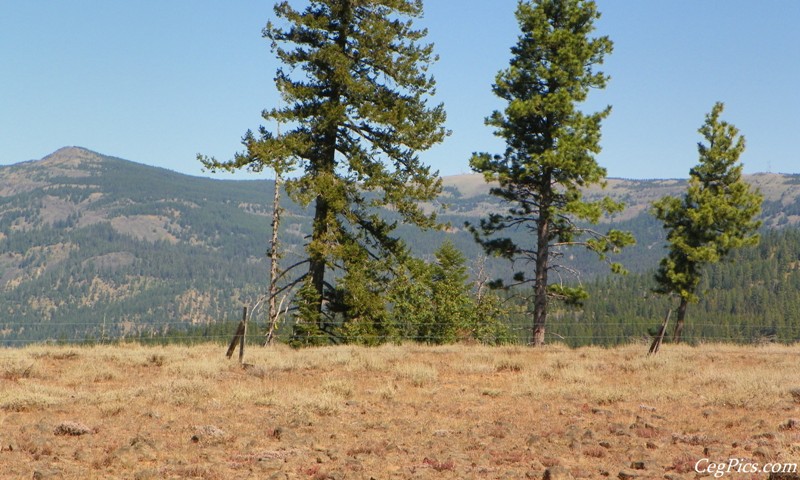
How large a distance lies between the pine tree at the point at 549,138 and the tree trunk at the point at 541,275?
0.13 feet

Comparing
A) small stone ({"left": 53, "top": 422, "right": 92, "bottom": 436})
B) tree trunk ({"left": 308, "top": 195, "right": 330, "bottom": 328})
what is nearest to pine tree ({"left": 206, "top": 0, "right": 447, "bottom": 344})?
tree trunk ({"left": 308, "top": 195, "right": 330, "bottom": 328})

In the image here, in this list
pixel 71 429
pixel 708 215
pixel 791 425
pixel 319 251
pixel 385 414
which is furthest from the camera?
pixel 708 215

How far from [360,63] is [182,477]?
2114 centimetres

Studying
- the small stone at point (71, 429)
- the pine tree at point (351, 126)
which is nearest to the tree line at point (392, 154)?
the pine tree at point (351, 126)

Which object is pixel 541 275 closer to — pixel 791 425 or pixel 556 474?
pixel 791 425

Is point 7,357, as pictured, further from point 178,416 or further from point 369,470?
point 369,470

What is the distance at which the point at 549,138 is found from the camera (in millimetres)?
33375

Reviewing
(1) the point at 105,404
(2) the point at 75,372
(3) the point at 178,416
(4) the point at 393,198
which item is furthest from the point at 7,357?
(4) the point at 393,198

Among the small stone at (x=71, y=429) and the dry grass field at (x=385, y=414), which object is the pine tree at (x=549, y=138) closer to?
the dry grass field at (x=385, y=414)

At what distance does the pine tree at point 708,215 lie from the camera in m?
43.0

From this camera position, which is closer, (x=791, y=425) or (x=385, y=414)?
(x=791, y=425)

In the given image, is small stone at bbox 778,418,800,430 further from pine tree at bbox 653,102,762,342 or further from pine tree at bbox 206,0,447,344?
pine tree at bbox 653,102,762,342

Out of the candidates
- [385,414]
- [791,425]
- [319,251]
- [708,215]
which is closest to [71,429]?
[385,414]

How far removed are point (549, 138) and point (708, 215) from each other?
13.7 meters
